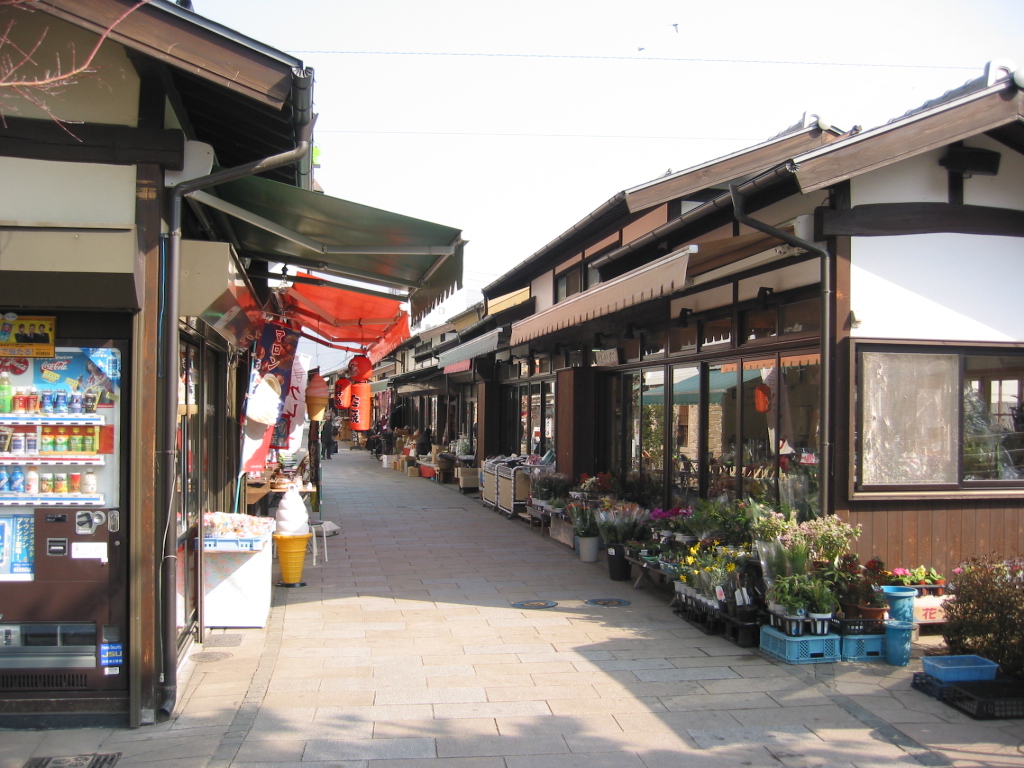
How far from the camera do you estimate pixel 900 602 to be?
6410mm

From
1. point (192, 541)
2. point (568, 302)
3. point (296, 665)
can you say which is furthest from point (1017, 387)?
point (192, 541)

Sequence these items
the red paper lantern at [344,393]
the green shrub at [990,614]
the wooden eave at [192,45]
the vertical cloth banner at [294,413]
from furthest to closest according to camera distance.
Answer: the red paper lantern at [344,393] < the vertical cloth banner at [294,413] < the green shrub at [990,614] < the wooden eave at [192,45]

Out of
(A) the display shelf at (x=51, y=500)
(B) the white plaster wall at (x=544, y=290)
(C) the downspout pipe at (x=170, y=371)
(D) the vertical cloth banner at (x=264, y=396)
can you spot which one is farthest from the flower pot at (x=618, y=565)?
(B) the white plaster wall at (x=544, y=290)

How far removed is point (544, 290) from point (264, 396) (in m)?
A: 9.94

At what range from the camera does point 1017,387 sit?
7.40m

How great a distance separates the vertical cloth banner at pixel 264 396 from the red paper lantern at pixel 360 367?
3.07 m

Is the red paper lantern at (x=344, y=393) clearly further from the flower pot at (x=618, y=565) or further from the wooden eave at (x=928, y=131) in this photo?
the wooden eave at (x=928, y=131)

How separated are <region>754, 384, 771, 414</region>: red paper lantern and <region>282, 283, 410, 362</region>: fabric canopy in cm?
388

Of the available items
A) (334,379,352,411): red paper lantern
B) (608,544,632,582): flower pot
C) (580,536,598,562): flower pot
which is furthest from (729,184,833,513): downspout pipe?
(334,379,352,411): red paper lantern

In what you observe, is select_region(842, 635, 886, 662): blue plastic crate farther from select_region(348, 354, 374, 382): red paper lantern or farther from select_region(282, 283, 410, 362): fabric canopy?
select_region(348, 354, 374, 382): red paper lantern

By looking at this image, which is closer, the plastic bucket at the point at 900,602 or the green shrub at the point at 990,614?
the green shrub at the point at 990,614

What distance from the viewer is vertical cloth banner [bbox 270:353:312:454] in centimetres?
926

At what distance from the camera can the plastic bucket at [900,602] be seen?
6391 millimetres

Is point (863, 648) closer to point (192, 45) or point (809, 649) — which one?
point (809, 649)
